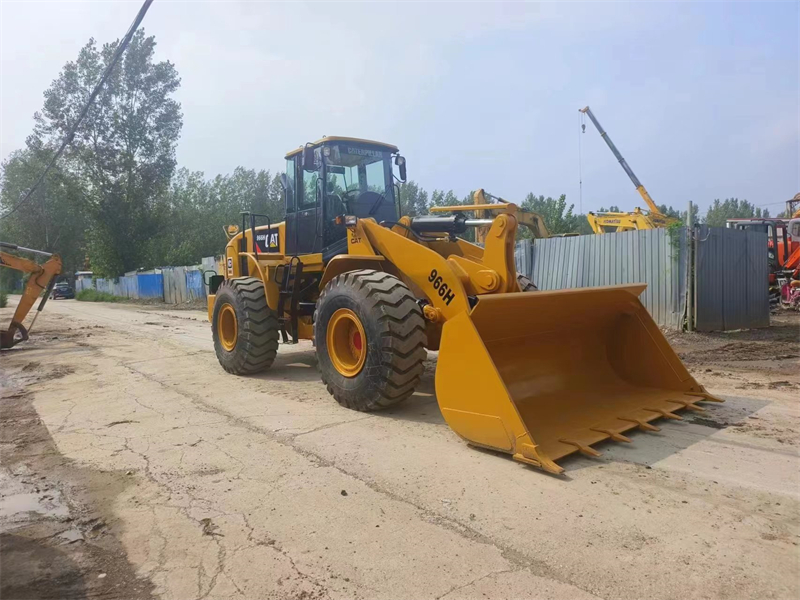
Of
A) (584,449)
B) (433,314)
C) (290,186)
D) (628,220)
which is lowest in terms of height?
(584,449)

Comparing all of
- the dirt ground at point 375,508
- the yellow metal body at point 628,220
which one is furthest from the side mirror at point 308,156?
the yellow metal body at point 628,220

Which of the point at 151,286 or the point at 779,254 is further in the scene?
the point at 151,286

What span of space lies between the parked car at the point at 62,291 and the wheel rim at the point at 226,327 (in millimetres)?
41502

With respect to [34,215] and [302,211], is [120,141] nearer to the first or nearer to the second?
[34,215]

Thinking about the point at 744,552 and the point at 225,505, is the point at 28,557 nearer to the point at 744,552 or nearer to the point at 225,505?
the point at 225,505

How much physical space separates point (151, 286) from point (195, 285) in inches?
256

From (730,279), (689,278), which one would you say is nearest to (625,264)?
(689,278)

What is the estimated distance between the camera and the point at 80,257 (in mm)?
51438

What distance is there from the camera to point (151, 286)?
107ft

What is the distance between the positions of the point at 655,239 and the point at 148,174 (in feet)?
110

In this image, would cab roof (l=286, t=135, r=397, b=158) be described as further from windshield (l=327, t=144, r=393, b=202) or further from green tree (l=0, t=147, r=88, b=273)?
green tree (l=0, t=147, r=88, b=273)

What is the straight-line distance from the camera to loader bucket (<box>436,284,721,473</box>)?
402cm


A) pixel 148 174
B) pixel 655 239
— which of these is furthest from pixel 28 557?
pixel 148 174

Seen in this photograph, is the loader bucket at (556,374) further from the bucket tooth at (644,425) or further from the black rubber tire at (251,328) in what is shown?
the black rubber tire at (251,328)
